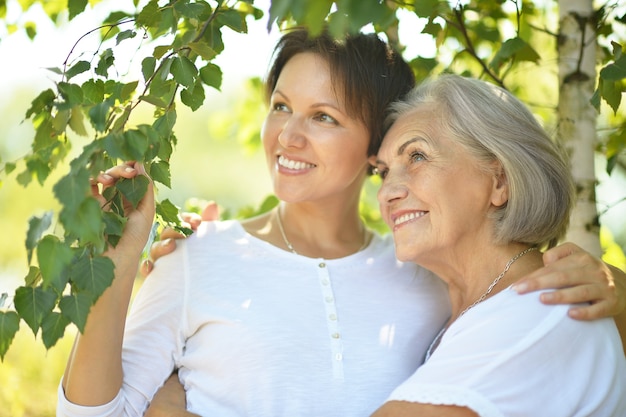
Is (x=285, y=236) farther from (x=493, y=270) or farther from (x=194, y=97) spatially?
(x=194, y=97)

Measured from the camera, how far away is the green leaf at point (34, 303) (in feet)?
5.49

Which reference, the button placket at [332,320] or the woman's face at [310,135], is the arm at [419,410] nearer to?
the button placket at [332,320]

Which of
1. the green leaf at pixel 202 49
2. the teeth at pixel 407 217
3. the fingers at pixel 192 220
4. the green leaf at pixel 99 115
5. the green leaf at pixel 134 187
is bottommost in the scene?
the teeth at pixel 407 217

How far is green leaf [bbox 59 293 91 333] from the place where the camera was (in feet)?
5.40

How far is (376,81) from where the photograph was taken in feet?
8.64

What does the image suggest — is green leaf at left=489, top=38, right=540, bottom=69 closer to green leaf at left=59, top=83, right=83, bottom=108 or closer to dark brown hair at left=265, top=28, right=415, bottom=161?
dark brown hair at left=265, top=28, right=415, bottom=161

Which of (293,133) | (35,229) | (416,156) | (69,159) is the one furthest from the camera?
(69,159)

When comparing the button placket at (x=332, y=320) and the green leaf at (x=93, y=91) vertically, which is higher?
the green leaf at (x=93, y=91)

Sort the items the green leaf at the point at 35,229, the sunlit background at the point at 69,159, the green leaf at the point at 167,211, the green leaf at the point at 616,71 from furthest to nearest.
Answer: the sunlit background at the point at 69,159, the green leaf at the point at 167,211, the green leaf at the point at 616,71, the green leaf at the point at 35,229

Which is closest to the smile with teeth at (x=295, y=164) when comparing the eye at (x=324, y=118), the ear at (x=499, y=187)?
the eye at (x=324, y=118)

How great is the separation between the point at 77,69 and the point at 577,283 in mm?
1340

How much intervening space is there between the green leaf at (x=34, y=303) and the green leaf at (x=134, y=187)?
13.2 inches

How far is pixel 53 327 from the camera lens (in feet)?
5.45

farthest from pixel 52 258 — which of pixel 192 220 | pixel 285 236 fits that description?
pixel 285 236
